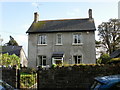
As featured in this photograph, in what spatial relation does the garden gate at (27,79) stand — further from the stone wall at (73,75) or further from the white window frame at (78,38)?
the white window frame at (78,38)

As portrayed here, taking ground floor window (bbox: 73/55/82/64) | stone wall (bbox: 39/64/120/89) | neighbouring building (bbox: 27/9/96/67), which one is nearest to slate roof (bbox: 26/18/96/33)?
neighbouring building (bbox: 27/9/96/67)

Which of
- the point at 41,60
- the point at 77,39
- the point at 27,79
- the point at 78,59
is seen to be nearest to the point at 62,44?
the point at 77,39

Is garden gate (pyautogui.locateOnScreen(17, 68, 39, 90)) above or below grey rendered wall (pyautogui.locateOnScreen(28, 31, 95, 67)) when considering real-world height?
below

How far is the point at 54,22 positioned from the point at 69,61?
6.89 m

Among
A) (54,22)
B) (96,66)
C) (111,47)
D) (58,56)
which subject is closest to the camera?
(96,66)

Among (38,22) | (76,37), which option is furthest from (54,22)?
(76,37)

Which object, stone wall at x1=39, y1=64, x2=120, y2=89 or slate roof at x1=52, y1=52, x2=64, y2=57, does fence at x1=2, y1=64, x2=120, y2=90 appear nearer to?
stone wall at x1=39, y1=64, x2=120, y2=89

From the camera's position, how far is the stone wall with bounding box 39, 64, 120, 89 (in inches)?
334

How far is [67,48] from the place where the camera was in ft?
66.9

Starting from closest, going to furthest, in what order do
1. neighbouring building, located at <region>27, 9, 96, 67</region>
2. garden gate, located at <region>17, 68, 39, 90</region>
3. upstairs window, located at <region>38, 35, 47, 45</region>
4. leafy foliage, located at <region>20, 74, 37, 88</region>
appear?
1. garden gate, located at <region>17, 68, 39, 90</region>
2. leafy foliage, located at <region>20, 74, 37, 88</region>
3. neighbouring building, located at <region>27, 9, 96, 67</region>
4. upstairs window, located at <region>38, 35, 47, 45</region>

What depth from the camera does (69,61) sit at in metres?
20.2

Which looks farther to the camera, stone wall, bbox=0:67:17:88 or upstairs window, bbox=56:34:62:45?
upstairs window, bbox=56:34:62:45

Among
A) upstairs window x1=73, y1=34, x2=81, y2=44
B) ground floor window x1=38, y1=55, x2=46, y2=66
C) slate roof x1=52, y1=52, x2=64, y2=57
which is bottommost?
ground floor window x1=38, y1=55, x2=46, y2=66

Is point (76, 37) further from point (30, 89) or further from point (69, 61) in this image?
point (30, 89)
